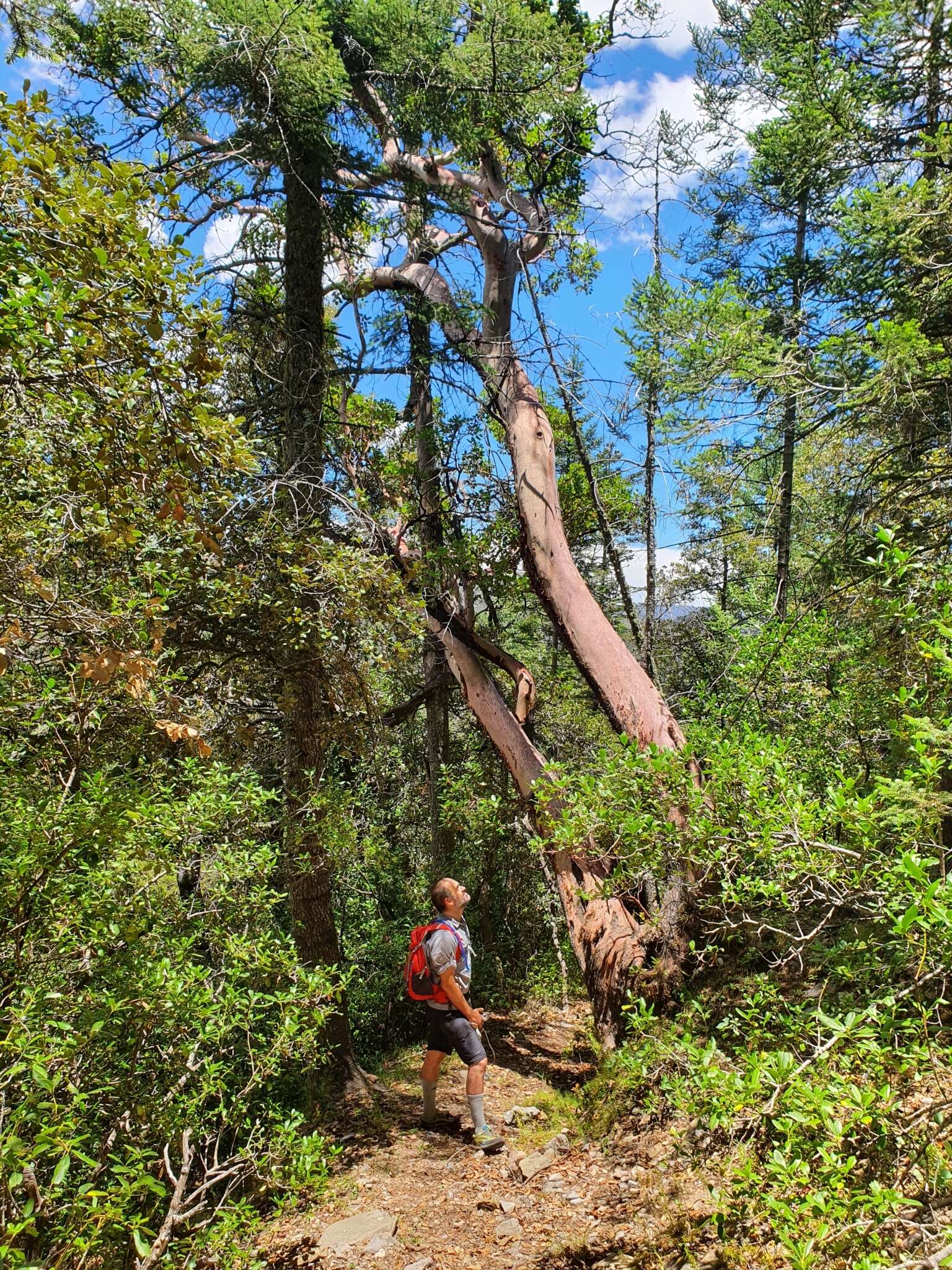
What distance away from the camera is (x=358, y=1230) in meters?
4.16

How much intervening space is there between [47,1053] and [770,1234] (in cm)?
291

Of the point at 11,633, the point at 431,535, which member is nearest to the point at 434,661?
the point at 431,535

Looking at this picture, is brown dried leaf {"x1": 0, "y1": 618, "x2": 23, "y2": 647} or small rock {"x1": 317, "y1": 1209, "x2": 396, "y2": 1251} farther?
small rock {"x1": 317, "y1": 1209, "x2": 396, "y2": 1251}

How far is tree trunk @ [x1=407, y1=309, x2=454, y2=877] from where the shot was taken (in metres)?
7.07

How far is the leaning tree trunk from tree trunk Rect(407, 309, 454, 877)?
1001 millimetres

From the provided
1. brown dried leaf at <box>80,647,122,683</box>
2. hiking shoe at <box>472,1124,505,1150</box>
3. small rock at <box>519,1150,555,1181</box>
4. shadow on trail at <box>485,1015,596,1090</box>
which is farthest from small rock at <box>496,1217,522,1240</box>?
brown dried leaf at <box>80,647,122,683</box>

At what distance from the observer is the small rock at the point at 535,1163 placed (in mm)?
4648

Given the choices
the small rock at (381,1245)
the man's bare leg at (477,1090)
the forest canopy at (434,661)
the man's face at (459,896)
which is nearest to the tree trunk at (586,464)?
the forest canopy at (434,661)

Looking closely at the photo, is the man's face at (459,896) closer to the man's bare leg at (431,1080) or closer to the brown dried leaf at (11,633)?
the man's bare leg at (431,1080)

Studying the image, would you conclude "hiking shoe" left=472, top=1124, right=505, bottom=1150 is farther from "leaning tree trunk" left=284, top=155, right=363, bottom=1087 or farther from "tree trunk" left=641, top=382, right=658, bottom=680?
"tree trunk" left=641, top=382, right=658, bottom=680

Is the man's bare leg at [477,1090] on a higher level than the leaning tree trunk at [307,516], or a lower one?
lower

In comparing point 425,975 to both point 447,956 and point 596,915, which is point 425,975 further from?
point 596,915

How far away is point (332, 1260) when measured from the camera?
3.88 meters

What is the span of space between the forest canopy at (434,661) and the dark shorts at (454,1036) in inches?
27.6
